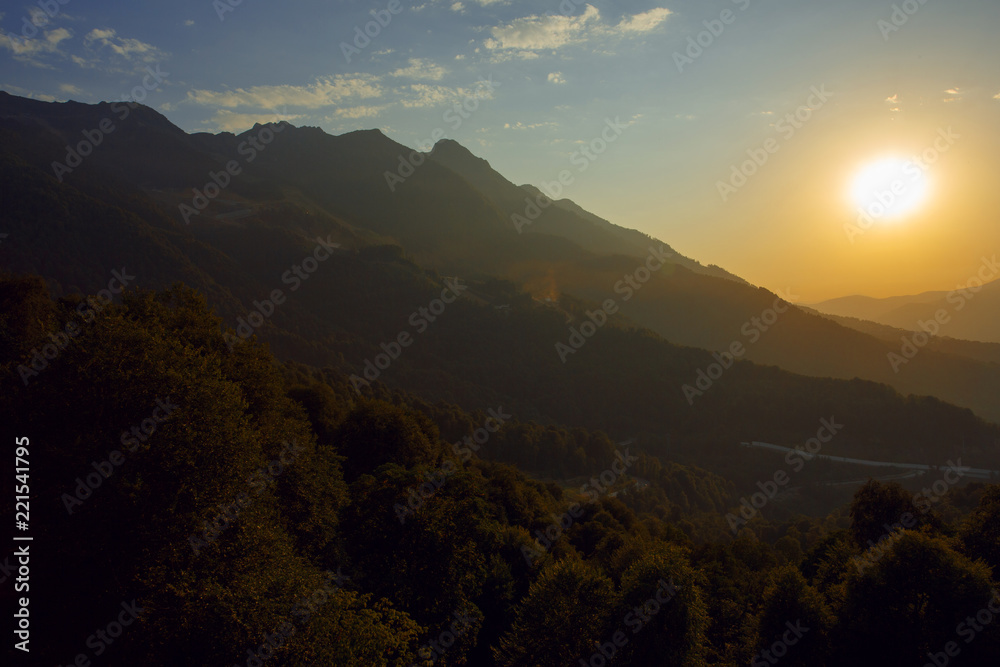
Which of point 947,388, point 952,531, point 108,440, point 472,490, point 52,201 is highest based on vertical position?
point 947,388

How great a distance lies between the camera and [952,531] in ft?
105

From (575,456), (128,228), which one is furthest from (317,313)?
(575,456)

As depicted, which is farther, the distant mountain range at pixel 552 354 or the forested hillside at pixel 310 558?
the distant mountain range at pixel 552 354

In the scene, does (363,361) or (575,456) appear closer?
(575,456)

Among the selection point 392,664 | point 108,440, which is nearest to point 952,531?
point 392,664

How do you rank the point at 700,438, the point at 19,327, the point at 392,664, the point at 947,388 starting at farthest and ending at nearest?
the point at 947,388 → the point at 700,438 → the point at 19,327 → the point at 392,664

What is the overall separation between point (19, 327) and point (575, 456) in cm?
7954

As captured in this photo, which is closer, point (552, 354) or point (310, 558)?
point (310, 558)

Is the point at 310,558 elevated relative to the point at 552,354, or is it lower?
lower

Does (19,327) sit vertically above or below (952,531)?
below

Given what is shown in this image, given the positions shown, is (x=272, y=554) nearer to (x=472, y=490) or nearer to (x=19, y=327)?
(x=472, y=490)

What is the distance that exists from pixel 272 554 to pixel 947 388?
692ft

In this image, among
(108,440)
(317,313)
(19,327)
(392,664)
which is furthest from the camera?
(317,313)

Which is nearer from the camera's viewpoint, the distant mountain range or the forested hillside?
the forested hillside
